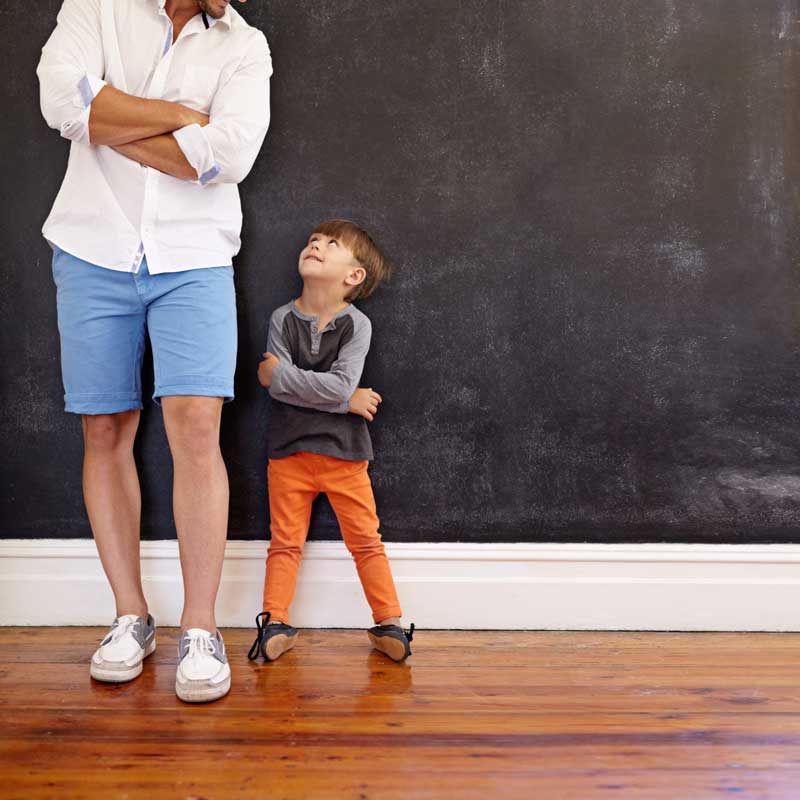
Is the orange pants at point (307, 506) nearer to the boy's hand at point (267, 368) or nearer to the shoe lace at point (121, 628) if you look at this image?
the boy's hand at point (267, 368)

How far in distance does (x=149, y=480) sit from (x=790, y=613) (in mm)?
1670

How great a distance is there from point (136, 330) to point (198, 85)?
21.2 inches

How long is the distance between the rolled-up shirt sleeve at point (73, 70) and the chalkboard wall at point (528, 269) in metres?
0.47

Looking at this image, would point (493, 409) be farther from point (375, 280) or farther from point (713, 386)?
point (713, 386)

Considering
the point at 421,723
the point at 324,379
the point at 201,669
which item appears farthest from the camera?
the point at 324,379

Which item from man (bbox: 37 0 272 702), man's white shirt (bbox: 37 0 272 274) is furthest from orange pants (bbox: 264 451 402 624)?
man's white shirt (bbox: 37 0 272 274)

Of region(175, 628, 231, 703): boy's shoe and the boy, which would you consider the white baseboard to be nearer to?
the boy

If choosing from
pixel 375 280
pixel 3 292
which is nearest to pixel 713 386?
pixel 375 280

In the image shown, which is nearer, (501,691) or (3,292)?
(501,691)

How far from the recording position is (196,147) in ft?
5.36

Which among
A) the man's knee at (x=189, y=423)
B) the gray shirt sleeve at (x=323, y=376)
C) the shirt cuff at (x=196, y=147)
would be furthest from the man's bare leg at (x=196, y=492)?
the shirt cuff at (x=196, y=147)

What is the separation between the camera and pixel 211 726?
Result: 1397mm

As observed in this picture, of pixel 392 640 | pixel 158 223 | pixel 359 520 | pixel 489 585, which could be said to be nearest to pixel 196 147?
pixel 158 223

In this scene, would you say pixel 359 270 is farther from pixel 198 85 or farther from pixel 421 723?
pixel 421 723
